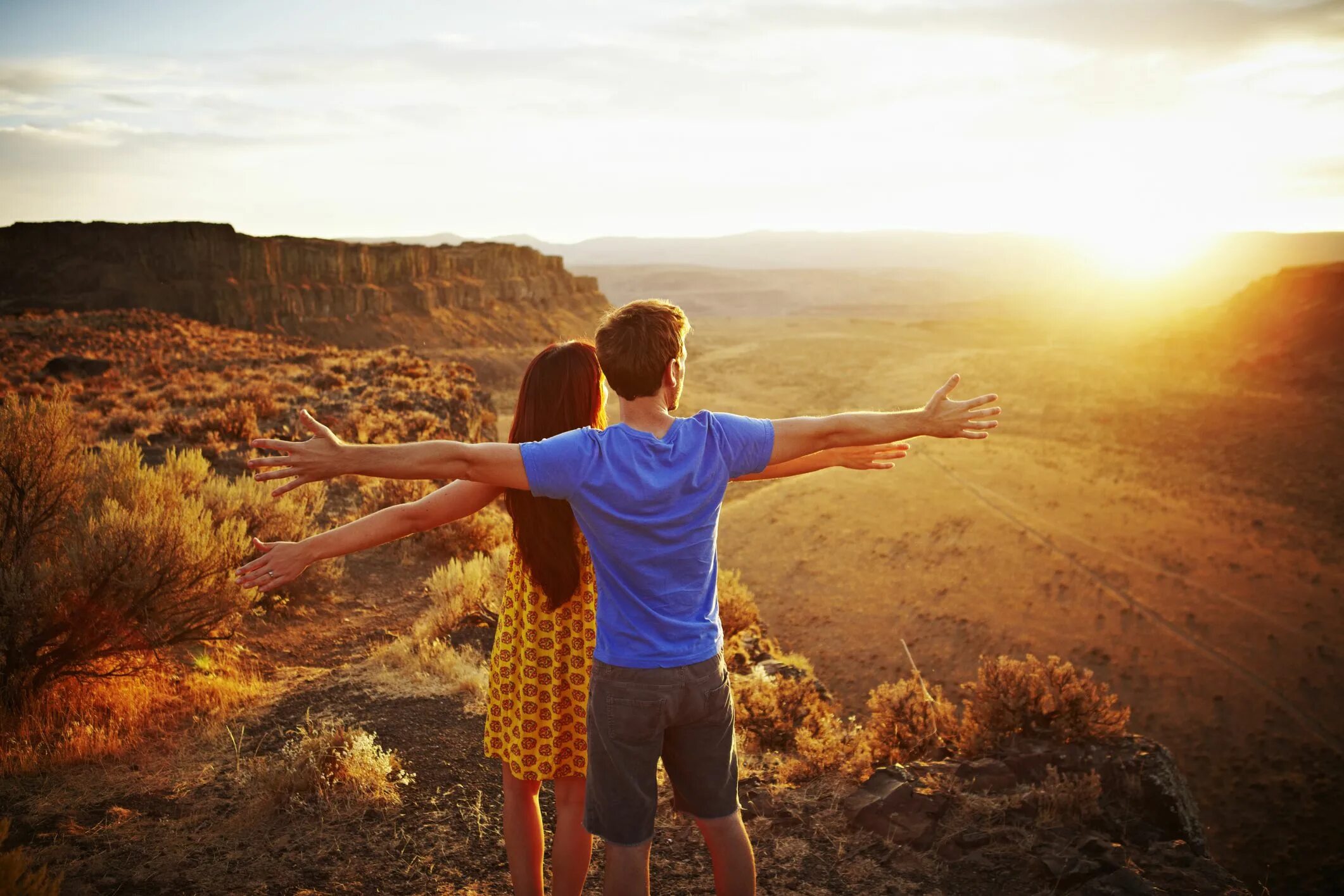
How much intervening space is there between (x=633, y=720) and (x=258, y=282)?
5128 cm

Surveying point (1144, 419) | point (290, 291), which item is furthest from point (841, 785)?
point (290, 291)

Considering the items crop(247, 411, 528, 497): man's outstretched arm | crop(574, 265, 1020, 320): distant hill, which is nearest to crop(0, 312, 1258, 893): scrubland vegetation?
crop(247, 411, 528, 497): man's outstretched arm

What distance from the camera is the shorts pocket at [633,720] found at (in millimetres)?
2219

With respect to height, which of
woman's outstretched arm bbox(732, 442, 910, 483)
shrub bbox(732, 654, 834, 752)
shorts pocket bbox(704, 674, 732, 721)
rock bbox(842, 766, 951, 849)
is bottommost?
shrub bbox(732, 654, 834, 752)

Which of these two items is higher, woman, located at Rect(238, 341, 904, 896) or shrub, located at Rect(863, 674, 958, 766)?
woman, located at Rect(238, 341, 904, 896)

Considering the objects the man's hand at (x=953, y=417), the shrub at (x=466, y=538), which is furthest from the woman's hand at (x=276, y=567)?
the shrub at (x=466, y=538)

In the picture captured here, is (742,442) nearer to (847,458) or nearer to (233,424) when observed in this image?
(847,458)

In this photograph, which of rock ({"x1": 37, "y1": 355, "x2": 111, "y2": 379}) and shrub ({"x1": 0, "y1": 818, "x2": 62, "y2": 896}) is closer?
shrub ({"x1": 0, "y1": 818, "x2": 62, "y2": 896})

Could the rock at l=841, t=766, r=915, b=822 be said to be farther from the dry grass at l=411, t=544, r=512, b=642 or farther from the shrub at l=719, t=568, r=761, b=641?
the shrub at l=719, t=568, r=761, b=641

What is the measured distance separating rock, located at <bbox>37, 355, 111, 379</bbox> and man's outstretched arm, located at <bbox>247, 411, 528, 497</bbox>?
75.8 feet

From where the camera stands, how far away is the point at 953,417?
2580 mm

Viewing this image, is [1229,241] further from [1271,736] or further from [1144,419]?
[1271,736]

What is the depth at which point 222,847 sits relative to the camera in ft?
12.6

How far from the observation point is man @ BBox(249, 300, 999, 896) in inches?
85.6
